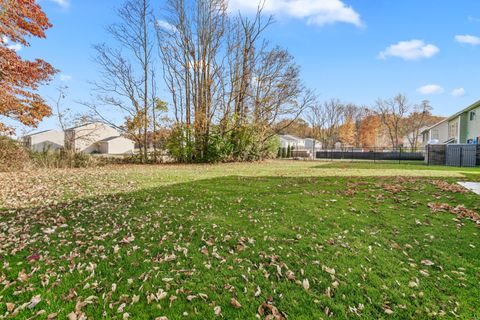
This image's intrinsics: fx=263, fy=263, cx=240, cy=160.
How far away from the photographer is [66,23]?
10.1 m

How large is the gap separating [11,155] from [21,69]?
3.74 m

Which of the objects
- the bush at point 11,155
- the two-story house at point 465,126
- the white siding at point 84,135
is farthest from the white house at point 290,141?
the bush at point 11,155

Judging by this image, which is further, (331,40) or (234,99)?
(234,99)

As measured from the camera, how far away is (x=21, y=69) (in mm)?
8344

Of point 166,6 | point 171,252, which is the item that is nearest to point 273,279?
point 171,252

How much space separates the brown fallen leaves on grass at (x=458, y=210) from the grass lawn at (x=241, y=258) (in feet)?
0.12

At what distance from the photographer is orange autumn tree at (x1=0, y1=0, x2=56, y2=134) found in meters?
7.76

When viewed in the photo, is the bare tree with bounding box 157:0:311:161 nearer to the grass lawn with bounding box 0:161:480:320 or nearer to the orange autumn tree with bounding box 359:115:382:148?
the grass lawn with bounding box 0:161:480:320

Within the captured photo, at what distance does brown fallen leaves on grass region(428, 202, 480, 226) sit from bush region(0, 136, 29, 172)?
13360mm

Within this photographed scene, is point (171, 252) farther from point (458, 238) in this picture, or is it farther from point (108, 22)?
point (108, 22)

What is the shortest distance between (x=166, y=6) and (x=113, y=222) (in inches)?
633

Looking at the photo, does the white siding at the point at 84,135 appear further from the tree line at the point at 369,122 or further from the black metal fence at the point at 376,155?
the tree line at the point at 369,122

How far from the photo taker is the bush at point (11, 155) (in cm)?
993

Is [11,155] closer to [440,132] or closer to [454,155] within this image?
[454,155]
